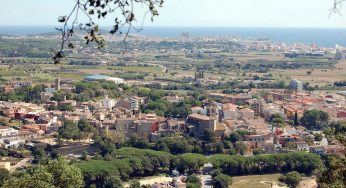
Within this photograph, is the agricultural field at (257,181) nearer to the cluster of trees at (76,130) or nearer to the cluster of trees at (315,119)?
the cluster of trees at (76,130)

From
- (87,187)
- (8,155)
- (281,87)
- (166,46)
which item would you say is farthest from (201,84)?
(166,46)

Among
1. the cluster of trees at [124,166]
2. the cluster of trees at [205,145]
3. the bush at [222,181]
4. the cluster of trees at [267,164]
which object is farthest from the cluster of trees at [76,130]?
the bush at [222,181]

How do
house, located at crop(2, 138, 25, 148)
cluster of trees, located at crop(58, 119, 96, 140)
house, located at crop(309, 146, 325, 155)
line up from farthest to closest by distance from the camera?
cluster of trees, located at crop(58, 119, 96, 140) → house, located at crop(2, 138, 25, 148) → house, located at crop(309, 146, 325, 155)

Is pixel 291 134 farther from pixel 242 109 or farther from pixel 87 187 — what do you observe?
pixel 87 187

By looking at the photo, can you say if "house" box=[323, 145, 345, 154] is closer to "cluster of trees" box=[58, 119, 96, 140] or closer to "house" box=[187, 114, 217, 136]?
"house" box=[187, 114, 217, 136]

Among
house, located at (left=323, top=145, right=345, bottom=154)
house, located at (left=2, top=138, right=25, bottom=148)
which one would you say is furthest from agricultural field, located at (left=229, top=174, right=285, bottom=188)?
house, located at (left=2, top=138, right=25, bottom=148)

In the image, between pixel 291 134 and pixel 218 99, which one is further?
pixel 218 99
